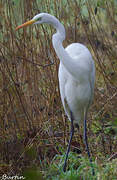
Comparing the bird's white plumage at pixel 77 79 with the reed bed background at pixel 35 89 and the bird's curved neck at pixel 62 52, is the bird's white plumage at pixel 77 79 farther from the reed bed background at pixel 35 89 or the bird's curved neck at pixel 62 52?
the reed bed background at pixel 35 89

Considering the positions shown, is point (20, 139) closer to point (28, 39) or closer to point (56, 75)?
point (56, 75)

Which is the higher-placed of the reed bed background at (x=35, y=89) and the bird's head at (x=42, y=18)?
the bird's head at (x=42, y=18)

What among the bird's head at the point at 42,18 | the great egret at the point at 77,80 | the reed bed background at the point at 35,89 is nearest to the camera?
the bird's head at the point at 42,18

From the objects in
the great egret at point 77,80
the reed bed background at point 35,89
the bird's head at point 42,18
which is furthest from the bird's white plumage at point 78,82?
the bird's head at point 42,18

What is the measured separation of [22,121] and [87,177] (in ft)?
3.30

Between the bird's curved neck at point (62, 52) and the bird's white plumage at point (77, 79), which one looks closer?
the bird's curved neck at point (62, 52)

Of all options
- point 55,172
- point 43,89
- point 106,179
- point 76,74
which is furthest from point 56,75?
point 106,179

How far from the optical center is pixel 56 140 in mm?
3018

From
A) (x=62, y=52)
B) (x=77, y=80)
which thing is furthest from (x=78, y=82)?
(x=62, y=52)

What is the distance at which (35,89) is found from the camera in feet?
9.58

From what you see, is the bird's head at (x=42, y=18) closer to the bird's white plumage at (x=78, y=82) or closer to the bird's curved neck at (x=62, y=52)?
the bird's curved neck at (x=62, y=52)

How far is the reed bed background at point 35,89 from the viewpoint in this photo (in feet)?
8.68

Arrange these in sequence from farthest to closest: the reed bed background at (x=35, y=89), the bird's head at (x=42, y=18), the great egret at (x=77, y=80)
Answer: the reed bed background at (x=35, y=89), the great egret at (x=77, y=80), the bird's head at (x=42, y=18)

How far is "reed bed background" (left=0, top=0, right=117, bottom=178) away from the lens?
8.68 feet
